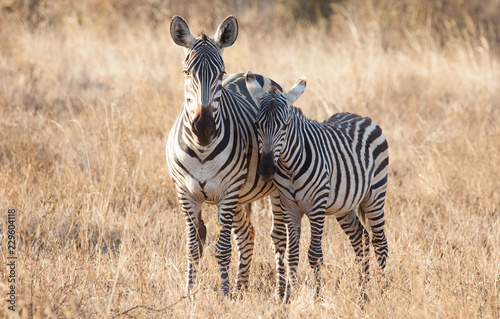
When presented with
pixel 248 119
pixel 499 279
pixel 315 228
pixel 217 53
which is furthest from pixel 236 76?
pixel 499 279

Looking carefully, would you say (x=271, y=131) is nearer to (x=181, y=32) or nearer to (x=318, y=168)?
(x=318, y=168)

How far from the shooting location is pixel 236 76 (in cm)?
578

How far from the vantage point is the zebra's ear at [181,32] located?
411 cm

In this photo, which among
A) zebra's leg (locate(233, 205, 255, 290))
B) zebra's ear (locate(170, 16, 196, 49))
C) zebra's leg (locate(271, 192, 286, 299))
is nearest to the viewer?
zebra's ear (locate(170, 16, 196, 49))

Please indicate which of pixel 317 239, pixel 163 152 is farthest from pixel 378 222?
pixel 163 152

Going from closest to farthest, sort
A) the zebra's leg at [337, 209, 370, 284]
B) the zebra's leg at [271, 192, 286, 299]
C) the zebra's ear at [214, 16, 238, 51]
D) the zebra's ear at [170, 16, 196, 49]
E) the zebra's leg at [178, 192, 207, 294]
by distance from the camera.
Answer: the zebra's ear at [170, 16, 196, 49] → the zebra's ear at [214, 16, 238, 51] → the zebra's leg at [178, 192, 207, 294] → the zebra's leg at [271, 192, 286, 299] → the zebra's leg at [337, 209, 370, 284]

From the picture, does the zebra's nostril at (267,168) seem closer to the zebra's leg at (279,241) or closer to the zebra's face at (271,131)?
the zebra's face at (271,131)

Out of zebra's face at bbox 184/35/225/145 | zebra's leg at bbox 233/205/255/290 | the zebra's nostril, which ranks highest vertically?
zebra's face at bbox 184/35/225/145

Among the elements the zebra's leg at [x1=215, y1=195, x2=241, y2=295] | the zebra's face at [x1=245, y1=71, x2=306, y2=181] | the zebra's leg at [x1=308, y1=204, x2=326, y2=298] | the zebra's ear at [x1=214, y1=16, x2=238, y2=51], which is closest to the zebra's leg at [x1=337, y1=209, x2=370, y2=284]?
the zebra's leg at [x1=308, y1=204, x2=326, y2=298]

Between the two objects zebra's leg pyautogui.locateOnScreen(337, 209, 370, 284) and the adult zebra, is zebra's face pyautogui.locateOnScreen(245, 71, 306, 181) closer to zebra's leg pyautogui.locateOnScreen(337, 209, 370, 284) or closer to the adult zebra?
the adult zebra

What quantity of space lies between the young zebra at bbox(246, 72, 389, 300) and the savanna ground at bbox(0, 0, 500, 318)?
1.10 ft

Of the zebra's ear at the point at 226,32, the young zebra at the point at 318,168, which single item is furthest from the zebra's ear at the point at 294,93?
the zebra's ear at the point at 226,32

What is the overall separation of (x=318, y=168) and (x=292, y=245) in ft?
2.47

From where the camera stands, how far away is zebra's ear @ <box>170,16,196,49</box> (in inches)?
162
